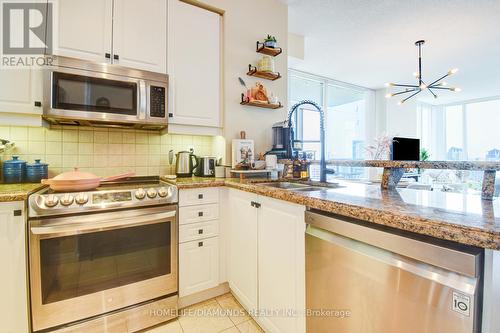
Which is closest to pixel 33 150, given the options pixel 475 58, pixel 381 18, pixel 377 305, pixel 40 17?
pixel 40 17

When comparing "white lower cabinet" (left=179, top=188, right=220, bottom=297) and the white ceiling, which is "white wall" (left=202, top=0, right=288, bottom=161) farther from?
"white lower cabinet" (left=179, top=188, right=220, bottom=297)

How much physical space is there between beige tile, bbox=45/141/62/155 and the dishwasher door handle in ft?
6.66

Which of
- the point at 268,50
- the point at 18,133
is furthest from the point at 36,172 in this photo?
the point at 268,50

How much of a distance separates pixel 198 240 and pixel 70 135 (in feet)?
4.40

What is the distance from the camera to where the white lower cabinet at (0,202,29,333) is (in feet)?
3.99

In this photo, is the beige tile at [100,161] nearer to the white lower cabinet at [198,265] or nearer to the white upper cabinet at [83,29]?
the white upper cabinet at [83,29]

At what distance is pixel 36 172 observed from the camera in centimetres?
165

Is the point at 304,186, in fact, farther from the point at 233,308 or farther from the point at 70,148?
the point at 70,148

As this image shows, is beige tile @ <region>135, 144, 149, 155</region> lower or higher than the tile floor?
higher

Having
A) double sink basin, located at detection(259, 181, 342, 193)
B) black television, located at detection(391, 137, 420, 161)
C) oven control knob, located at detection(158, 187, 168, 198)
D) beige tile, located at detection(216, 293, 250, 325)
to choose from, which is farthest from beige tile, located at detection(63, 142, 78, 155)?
black television, located at detection(391, 137, 420, 161)

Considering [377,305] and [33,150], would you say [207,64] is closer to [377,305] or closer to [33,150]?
[33,150]

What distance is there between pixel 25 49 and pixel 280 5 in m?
2.21

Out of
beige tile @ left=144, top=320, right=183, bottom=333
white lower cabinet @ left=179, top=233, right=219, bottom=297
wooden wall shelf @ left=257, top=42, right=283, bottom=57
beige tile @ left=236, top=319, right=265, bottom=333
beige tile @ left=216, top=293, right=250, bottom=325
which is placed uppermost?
wooden wall shelf @ left=257, top=42, right=283, bottom=57

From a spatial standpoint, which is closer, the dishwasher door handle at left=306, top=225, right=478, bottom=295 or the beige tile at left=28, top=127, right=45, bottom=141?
the dishwasher door handle at left=306, top=225, right=478, bottom=295
